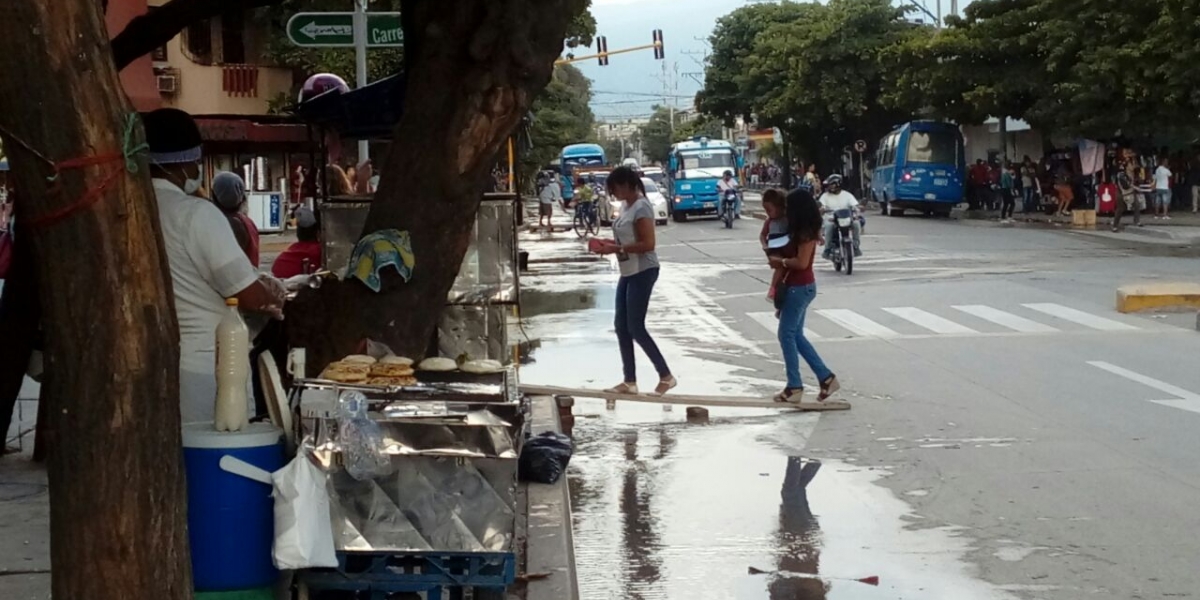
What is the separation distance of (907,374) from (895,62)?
3611 cm

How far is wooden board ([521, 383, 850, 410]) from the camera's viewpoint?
1116cm

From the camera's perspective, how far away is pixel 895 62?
156 ft

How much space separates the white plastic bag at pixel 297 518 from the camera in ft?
15.4

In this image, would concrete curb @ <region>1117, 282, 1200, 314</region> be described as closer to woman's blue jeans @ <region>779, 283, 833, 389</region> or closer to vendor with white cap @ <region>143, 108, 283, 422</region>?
woman's blue jeans @ <region>779, 283, 833, 389</region>

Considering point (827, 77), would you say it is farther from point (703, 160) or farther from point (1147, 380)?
point (1147, 380)

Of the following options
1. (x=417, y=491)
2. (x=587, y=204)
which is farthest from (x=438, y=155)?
(x=587, y=204)

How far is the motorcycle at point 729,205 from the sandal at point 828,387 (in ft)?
101

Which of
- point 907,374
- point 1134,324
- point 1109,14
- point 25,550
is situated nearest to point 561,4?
point 25,550

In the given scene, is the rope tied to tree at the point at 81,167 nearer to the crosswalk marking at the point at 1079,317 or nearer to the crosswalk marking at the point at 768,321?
the crosswalk marking at the point at 768,321

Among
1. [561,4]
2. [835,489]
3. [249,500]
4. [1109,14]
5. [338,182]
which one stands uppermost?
[1109,14]

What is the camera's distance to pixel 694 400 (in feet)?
37.2

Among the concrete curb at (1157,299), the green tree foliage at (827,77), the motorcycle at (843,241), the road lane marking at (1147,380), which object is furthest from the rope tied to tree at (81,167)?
the green tree foliage at (827,77)

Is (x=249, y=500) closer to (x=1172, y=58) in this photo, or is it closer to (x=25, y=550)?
(x=25, y=550)

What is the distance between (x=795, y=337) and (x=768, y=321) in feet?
19.8
